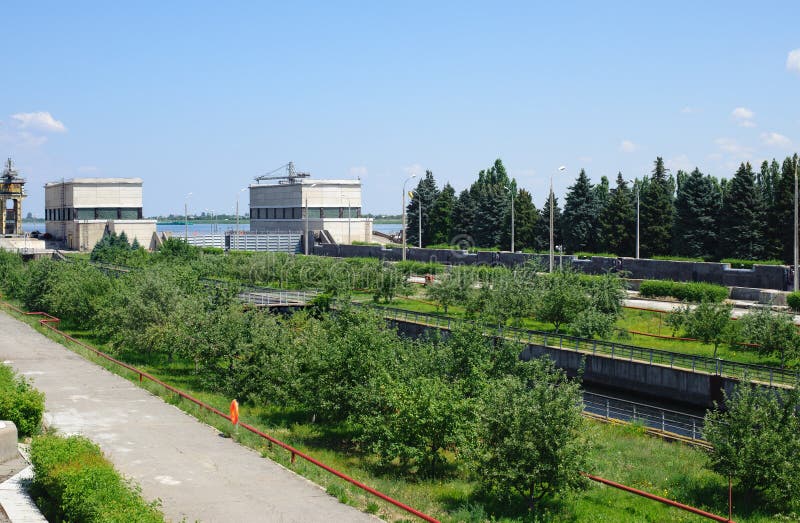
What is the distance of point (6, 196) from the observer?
4695 inches

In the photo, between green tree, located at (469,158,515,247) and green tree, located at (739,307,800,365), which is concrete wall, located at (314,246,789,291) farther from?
green tree, located at (739,307,800,365)

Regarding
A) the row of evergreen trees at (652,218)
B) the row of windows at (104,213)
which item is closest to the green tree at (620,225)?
the row of evergreen trees at (652,218)

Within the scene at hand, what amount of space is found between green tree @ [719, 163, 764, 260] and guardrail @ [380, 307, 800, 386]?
29404 millimetres

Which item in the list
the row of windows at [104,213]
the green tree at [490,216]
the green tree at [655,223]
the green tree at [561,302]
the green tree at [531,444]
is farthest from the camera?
the row of windows at [104,213]

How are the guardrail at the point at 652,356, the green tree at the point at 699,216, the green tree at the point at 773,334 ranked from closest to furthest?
the guardrail at the point at 652,356, the green tree at the point at 773,334, the green tree at the point at 699,216

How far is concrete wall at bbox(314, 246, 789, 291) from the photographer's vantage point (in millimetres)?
49062

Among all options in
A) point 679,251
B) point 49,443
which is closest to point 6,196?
point 679,251

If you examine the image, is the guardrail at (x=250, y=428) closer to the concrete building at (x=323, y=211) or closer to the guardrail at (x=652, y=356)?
the guardrail at (x=652, y=356)

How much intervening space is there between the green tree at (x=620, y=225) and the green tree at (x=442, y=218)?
2472 cm

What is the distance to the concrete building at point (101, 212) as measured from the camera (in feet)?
333

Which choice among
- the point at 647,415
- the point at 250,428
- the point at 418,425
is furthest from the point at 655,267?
the point at 250,428

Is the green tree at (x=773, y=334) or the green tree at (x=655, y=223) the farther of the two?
the green tree at (x=655, y=223)

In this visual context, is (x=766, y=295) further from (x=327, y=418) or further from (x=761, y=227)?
(x=327, y=418)

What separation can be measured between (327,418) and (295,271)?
3876cm
